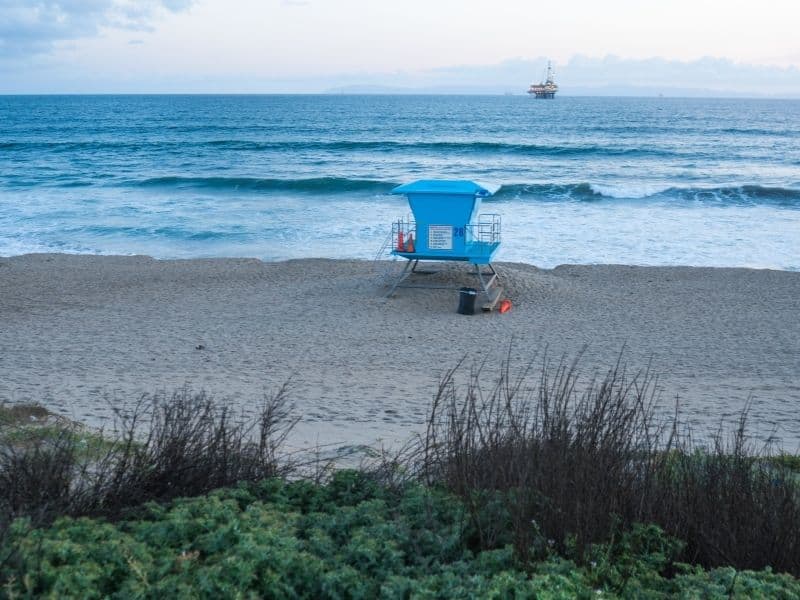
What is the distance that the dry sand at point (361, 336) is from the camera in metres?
8.78

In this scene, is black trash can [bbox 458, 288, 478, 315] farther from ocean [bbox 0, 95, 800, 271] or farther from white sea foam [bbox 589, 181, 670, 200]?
white sea foam [bbox 589, 181, 670, 200]

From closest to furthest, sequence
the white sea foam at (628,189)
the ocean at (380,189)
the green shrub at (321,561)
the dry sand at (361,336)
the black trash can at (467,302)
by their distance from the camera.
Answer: the green shrub at (321,561), the dry sand at (361,336), the black trash can at (467,302), the ocean at (380,189), the white sea foam at (628,189)

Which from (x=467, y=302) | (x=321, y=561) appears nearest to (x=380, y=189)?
(x=467, y=302)

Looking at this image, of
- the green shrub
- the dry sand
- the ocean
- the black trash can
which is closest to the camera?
the green shrub

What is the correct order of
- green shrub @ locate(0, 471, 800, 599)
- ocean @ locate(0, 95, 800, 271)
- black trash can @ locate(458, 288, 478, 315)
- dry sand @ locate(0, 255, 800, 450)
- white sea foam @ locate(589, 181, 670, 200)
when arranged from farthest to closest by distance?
white sea foam @ locate(589, 181, 670, 200)
ocean @ locate(0, 95, 800, 271)
black trash can @ locate(458, 288, 478, 315)
dry sand @ locate(0, 255, 800, 450)
green shrub @ locate(0, 471, 800, 599)

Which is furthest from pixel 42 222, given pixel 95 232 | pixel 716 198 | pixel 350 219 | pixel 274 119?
pixel 274 119

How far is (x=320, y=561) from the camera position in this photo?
11.7ft

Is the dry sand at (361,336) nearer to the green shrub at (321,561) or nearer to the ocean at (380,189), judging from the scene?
the green shrub at (321,561)

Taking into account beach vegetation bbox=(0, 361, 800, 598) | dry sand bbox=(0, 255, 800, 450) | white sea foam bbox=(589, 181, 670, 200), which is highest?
white sea foam bbox=(589, 181, 670, 200)

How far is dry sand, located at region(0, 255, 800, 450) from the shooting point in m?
8.78

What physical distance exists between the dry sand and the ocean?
3.59 meters

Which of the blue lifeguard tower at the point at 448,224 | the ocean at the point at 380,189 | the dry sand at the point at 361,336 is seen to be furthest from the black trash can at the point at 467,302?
the ocean at the point at 380,189

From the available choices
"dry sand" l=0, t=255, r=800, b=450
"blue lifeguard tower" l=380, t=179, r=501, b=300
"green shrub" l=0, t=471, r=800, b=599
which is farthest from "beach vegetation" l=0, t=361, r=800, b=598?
"blue lifeguard tower" l=380, t=179, r=501, b=300

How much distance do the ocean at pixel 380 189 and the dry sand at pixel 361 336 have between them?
141 inches
